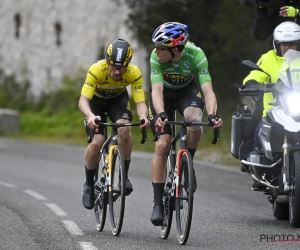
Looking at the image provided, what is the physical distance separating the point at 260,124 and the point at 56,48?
115 ft

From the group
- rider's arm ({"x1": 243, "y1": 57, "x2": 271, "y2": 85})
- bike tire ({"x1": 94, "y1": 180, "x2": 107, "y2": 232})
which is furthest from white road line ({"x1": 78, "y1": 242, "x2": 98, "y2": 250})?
rider's arm ({"x1": 243, "y1": 57, "x2": 271, "y2": 85})

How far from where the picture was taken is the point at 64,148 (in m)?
26.1

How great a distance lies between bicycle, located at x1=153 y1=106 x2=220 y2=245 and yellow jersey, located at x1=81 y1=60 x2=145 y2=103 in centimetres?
82

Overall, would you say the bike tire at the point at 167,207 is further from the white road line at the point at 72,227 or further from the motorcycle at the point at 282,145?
the motorcycle at the point at 282,145

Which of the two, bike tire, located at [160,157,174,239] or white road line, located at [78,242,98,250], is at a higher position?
bike tire, located at [160,157,174,239]

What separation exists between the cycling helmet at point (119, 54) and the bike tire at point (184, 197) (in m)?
1.17

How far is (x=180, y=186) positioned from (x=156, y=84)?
99 centimetres

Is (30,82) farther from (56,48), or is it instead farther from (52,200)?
(52,200)

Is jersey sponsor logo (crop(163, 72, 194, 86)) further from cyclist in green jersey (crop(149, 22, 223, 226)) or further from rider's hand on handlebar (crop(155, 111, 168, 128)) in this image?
rider's hand on handlebar (crop(155, 111, 168, 128))

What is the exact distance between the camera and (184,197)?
9.56 m

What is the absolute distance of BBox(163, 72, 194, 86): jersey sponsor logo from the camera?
10.2 metres

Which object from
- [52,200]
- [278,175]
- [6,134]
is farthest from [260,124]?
[6,134]

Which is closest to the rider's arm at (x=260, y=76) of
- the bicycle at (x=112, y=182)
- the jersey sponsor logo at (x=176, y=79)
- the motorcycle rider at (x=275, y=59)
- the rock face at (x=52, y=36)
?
the motorcycle rider at (x=275, y=59)

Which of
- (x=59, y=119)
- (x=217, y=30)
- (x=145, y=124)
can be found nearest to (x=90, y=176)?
(x=145, y=124)
